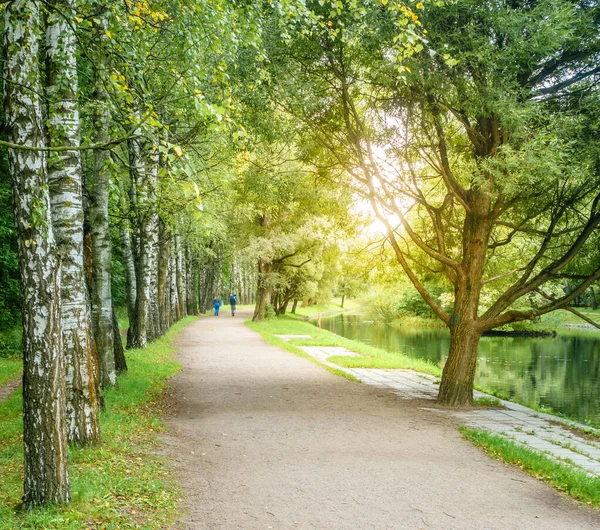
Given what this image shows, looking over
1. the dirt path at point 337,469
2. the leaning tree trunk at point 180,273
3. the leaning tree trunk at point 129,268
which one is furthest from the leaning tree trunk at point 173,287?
the dirt path at point 337,469

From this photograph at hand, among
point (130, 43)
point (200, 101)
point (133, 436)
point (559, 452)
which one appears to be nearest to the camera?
point (200, 101)

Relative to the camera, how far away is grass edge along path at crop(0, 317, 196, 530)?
15.6 ft

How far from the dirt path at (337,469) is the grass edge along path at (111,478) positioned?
0.31 metres

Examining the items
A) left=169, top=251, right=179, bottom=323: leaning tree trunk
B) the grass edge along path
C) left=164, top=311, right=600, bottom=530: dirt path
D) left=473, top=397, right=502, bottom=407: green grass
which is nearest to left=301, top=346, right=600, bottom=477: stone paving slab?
left=473, top=397, right=502, bottom=407: green grass

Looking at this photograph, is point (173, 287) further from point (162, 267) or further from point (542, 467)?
point (542, 467)

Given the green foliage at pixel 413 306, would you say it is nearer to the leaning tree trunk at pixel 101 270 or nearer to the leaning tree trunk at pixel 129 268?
the leaning tree trunk at pixel 129 268

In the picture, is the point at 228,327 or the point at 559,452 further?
the point at 228,327

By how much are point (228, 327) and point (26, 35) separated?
2586 cm

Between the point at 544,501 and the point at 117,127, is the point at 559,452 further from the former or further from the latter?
the point at 117,127

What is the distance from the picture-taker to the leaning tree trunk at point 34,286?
15.3ft

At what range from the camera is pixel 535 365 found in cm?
2597

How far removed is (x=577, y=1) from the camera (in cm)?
919

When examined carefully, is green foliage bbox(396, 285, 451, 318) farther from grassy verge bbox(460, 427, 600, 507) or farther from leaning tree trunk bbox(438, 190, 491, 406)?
grassy verge bbox(460, 427, 600, 507)

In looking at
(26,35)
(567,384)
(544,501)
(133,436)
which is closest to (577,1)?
(544,501)
